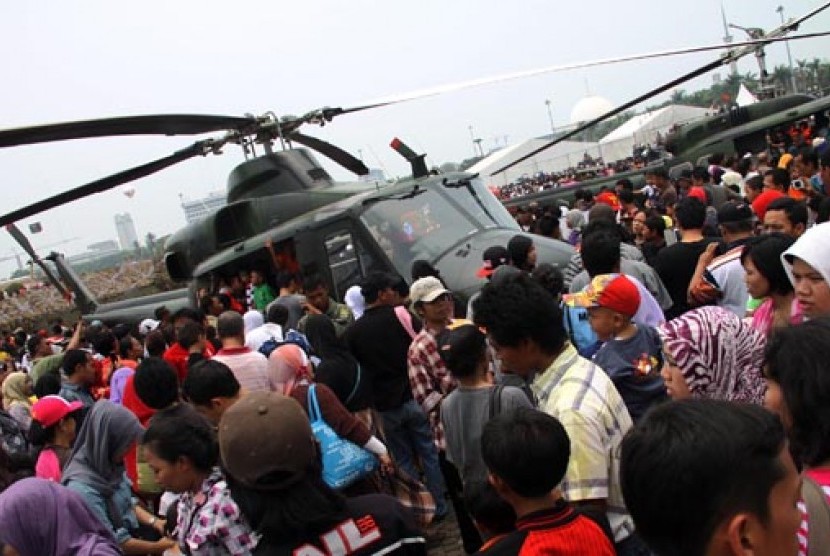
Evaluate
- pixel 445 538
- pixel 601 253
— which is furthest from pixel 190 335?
pixel 601 253

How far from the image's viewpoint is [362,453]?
4.00m

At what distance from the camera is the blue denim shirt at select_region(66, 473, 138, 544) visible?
384 cm

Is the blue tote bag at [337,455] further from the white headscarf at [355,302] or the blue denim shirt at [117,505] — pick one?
the white headscarf at [355,302]

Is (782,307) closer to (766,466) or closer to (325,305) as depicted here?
(766,466)

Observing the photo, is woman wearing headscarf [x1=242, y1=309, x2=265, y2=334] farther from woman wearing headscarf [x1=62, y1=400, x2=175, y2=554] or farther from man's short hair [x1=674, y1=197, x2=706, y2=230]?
man's short hair [x1=674, y1=197, x2=706, y2=230]

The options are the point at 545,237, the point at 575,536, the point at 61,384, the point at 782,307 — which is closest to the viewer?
the point at 575,536

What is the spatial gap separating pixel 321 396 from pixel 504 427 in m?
1.83

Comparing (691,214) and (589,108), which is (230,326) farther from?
(589,108)

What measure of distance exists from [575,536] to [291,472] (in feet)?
2.68

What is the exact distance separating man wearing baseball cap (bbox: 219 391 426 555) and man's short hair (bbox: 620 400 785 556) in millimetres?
992

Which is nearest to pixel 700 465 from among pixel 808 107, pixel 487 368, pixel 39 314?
pixel 487 368

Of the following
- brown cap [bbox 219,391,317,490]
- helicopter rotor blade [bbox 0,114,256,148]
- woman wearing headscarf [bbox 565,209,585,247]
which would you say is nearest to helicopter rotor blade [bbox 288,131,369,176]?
helicopter rotor blade [bbox 0,114,256,148]

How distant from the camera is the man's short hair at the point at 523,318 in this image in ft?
9.12

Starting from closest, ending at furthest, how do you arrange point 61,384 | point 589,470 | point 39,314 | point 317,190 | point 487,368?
point 589,470
point 487,368
point 61,384
point 317,190
point 39,314
